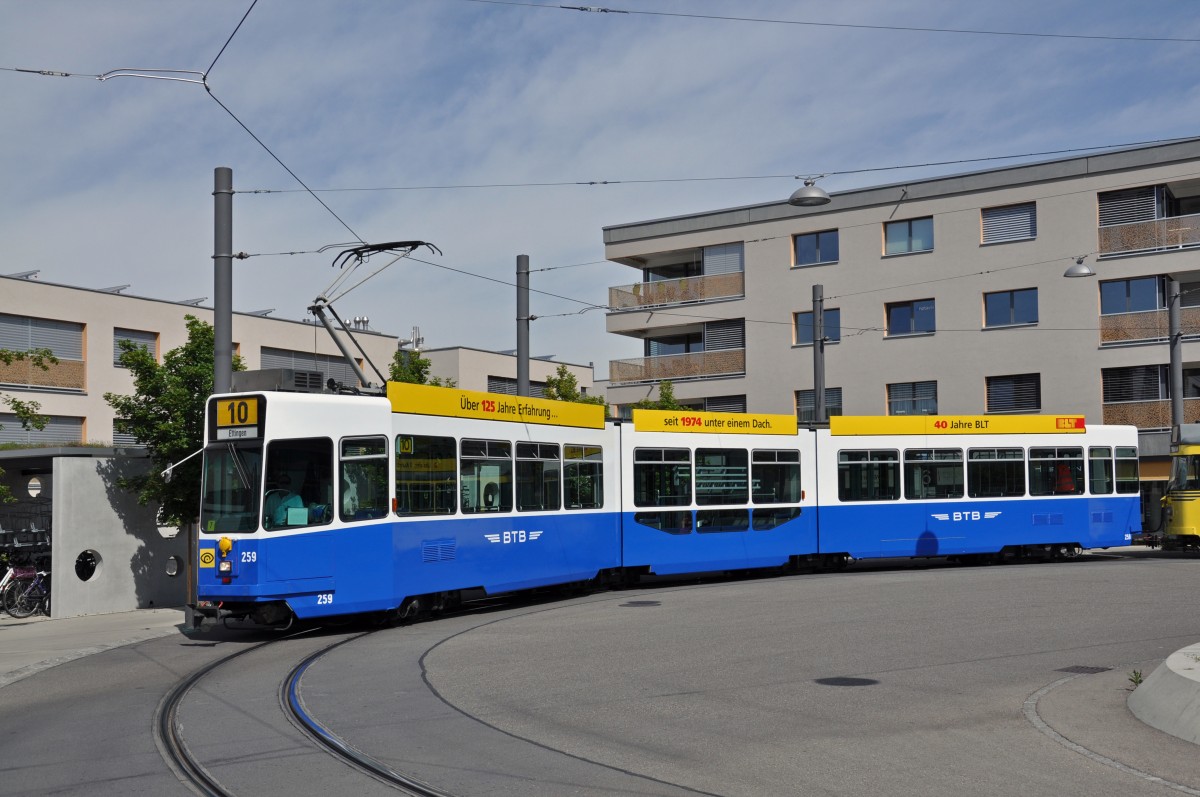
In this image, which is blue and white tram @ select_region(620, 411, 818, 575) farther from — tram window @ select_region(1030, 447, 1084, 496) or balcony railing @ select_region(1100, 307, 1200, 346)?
balcony railing @ select_region(1100, 307, 1200, 346)

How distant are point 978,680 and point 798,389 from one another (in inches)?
1298

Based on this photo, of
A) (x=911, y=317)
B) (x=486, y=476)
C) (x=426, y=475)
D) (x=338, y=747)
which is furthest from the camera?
(x=911, y=317)

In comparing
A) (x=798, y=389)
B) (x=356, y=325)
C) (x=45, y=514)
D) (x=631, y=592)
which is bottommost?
(x=631, y=592)

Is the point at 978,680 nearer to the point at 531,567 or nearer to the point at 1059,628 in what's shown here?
the point at 1059,628

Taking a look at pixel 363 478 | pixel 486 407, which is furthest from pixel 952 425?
pixel 363 478

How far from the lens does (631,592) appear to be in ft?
72.3

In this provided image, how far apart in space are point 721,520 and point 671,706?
45.0ft

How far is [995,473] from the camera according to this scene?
27.1m

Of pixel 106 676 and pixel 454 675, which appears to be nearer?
pixel 454 675

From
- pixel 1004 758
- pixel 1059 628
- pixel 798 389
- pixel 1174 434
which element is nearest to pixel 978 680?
pixel 1004 758

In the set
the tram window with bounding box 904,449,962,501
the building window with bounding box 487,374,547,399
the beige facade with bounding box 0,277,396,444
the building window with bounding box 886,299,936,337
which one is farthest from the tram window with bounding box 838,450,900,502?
the building window with bounding box 487,374,547,399

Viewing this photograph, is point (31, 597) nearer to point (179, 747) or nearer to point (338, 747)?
point (179, 747)

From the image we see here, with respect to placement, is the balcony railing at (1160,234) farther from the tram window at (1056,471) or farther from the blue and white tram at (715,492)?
the blue and white tram at (715,492)

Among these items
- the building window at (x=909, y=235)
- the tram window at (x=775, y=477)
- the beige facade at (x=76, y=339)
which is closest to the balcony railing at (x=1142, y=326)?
the building window at (x=909, y=235)
